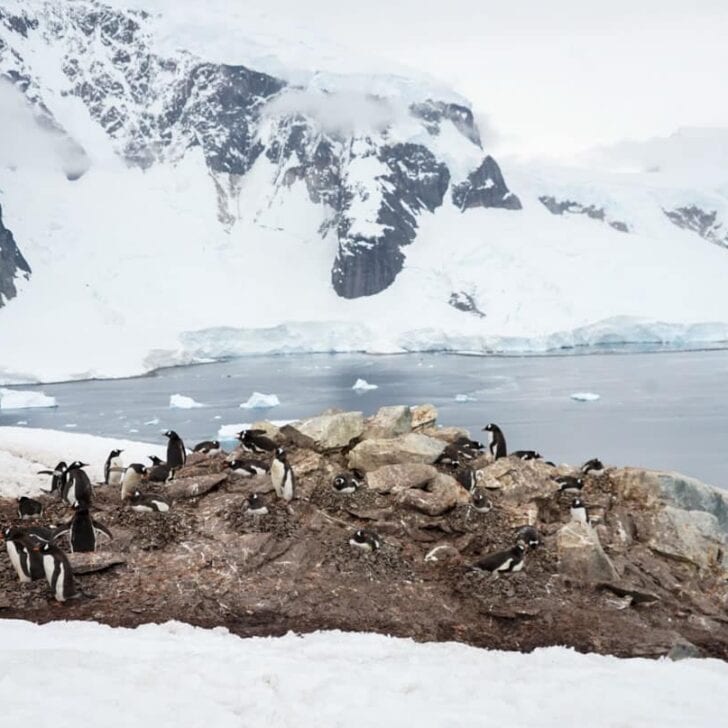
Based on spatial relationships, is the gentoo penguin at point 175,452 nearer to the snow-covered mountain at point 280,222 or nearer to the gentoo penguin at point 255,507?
the gentoo penguin at point 255,507

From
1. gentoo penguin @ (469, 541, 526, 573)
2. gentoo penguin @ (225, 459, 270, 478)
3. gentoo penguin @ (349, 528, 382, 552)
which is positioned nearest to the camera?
gentoo penguin @ (469, 541, 526, 573)

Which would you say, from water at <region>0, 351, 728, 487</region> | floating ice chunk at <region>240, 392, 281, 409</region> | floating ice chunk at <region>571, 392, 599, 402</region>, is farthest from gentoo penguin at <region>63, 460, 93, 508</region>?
floating ice chunk at <region>571, 392, 599, 402</region>

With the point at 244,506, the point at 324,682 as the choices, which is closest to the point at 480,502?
the point at 244,506

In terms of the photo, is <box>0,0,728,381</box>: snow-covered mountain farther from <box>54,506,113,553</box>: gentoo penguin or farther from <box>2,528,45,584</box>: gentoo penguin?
<box>2,528,45,584</box>: gentoo penguin

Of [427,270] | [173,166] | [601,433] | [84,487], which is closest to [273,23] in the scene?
[173,166]

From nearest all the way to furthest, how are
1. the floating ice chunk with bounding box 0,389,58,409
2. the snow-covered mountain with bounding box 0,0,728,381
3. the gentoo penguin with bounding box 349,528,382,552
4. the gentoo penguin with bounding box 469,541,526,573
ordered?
1. the gentoo penguin with bounding box 469,541,526,573
2. the gentoo penguin with bounding box 349,528,382,552
3. the floating ice chunk with bounding box 0,389,58,409
4. the snow-covered mountain with bounding box 0,0,728,381

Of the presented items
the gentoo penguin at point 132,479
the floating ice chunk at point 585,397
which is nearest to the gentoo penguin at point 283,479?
the gentoo penguin at point 132,479

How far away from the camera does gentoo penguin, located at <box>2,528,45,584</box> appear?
951 cm

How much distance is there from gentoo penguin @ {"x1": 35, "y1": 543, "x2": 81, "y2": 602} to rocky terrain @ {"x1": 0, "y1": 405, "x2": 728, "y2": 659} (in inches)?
7.7

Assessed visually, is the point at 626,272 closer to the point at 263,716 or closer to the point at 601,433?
the point at 601,433

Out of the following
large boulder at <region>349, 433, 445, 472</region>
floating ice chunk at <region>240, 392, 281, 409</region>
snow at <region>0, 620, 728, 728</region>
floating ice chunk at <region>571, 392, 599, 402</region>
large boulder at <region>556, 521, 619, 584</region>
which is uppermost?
large boulder at <region>349, 433, 445, 472</region>

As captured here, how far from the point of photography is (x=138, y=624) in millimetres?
8875

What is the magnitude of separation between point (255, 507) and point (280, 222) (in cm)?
15623

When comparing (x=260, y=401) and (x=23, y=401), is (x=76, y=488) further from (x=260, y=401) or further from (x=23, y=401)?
(x=23, y=401)
